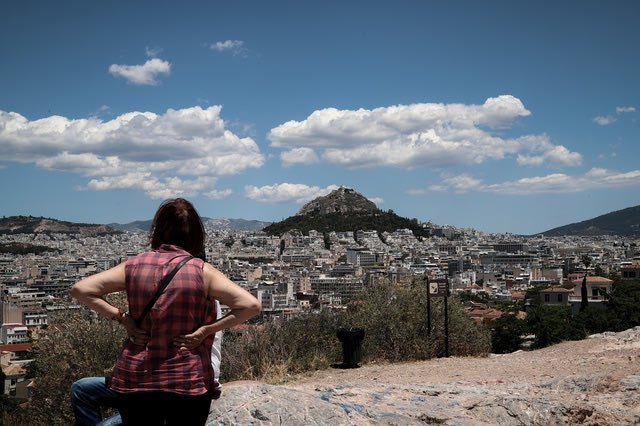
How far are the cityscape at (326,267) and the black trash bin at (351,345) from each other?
Answer: 28732 millimetres

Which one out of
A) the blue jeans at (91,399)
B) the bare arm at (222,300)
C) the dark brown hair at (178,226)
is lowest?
the blue jeans at (91,399)

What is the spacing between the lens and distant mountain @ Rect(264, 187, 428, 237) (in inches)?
6969

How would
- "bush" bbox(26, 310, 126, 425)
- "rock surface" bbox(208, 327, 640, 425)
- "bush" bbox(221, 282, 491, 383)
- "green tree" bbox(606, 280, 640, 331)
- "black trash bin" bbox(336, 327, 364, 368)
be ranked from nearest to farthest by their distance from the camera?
"rock surface" bbox(208, 327, 640, 425), "bush" bbox(26, 310, 126, 425), "bush" bbox(221, 282, 491, 383), "black trash bin" bbox(336, 327, 364, 368), "green tree" bbox(606, 280, 640, 331)

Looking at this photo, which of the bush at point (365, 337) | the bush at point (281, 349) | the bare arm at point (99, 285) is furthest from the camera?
the bush at point (365, 337)

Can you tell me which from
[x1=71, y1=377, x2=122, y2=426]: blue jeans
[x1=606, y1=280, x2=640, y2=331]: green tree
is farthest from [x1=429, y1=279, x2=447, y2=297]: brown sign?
[x1=606, y1=280, x2=640, y2=331]: green tree

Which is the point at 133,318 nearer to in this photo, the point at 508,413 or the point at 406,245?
the point at 508,413

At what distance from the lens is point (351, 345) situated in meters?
7.64

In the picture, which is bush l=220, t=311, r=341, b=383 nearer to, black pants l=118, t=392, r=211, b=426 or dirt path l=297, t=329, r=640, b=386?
dirt path l=297, t=329, r=640, b=386

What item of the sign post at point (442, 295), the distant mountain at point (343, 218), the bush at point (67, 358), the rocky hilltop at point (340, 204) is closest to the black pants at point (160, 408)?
the bush at point (67, 358)

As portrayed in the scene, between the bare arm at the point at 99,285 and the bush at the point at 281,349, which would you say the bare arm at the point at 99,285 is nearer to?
the bare arm at the point at 99,285

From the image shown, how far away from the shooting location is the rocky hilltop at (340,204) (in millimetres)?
186250

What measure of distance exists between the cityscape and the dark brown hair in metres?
33.2

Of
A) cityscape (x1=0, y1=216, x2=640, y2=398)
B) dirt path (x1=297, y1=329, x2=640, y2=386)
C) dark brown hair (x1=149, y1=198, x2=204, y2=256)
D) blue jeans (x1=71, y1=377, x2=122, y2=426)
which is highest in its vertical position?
dark brown hair (x1=149, y1=198, x2=204, y2=256)

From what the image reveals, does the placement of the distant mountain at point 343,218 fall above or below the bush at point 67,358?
above
